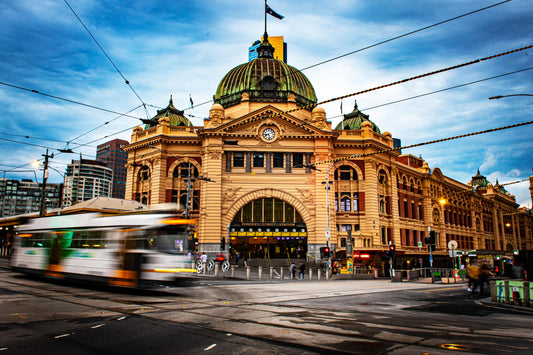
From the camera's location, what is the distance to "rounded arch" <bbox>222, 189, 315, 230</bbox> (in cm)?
4708

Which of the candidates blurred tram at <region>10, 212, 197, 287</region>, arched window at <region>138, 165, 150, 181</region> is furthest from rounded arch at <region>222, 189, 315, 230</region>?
blurred tram at <region>10, 212, 197, 287</region>

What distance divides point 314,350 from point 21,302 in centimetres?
1080

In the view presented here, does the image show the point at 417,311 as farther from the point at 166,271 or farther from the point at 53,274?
the point at 53,274

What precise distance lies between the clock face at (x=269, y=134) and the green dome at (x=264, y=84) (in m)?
5.58

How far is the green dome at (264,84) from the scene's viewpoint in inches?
2100

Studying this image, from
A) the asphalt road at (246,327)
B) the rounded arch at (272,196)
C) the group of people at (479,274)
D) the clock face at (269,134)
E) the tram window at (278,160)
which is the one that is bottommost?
the asphalt road at (246,327)

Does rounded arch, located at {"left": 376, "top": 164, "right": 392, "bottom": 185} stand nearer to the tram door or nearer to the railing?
the railing

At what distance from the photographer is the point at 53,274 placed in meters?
21.1

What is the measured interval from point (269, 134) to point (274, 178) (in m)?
5.41

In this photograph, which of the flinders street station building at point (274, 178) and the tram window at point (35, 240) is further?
the flinders street station building at point (274, 178)

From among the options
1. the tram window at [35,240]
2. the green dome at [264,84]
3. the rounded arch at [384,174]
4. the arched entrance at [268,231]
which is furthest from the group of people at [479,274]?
the green dome at [264,84]

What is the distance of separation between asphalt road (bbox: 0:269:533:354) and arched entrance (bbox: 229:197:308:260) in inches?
1249

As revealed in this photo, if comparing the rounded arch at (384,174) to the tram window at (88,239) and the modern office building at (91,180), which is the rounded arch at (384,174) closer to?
the tram window at (88,239)

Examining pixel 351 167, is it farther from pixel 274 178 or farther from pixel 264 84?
pixel 264 84
